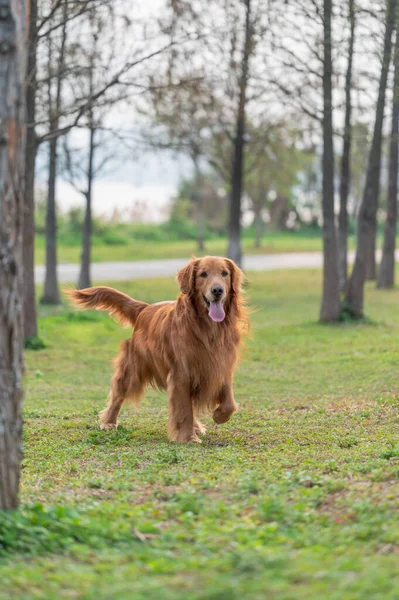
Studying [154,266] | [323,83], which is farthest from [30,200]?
[154,266]

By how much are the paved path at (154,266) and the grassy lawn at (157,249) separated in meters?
1.42

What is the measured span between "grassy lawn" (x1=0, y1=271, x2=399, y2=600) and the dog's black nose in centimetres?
126

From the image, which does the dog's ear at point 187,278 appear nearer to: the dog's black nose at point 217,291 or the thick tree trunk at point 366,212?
the dog's black nose at point 217,291

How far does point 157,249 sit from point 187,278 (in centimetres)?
3328

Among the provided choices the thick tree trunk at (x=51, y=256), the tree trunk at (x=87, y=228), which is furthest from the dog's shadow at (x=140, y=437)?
the tree trunk at (x=87, y=228)

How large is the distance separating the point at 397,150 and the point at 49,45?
13.0 metres

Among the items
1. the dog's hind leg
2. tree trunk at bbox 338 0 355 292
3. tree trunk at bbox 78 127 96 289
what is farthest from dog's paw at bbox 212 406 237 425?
tree trunk at bbox 78 127 96 289

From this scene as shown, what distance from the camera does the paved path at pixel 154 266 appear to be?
28.7m

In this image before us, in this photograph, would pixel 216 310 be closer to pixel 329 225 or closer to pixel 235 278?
pixel 235 278

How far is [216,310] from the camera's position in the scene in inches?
305

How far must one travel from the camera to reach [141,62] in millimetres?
13625

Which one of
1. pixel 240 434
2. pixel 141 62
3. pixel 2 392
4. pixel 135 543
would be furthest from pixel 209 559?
pixel 141 62

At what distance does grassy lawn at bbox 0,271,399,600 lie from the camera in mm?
3773

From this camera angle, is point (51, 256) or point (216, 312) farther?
point (51, 256)
